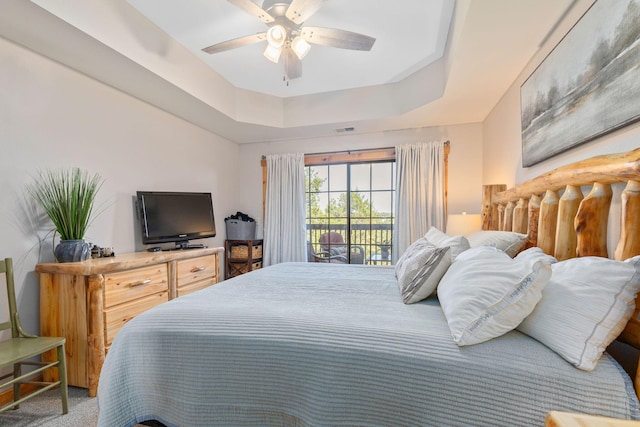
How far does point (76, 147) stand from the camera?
2.34 m

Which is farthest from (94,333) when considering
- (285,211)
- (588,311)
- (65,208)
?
(285,211)

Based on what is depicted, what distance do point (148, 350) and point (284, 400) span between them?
0.63m

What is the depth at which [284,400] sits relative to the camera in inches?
41.4

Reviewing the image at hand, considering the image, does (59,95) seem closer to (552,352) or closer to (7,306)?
(7,306)

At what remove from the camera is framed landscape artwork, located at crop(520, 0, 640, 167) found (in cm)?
116

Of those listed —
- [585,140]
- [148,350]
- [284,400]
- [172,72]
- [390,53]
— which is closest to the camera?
[284,400]

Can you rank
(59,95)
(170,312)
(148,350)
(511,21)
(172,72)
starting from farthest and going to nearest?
(172,72) → (59,95) → (511,21) → (170,312) → (148,350)

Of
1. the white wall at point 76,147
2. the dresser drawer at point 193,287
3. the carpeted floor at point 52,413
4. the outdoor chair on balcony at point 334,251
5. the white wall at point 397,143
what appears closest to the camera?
the carpeted floor at point 52,413

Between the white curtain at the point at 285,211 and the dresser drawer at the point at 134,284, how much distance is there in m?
1.89

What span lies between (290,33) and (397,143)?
91.3 inches

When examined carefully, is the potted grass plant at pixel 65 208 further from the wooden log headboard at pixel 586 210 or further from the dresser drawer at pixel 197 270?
the wooden log headboard at pixel 586 210

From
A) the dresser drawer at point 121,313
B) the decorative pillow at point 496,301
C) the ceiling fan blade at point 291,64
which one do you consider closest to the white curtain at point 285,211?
the ceiling fan blade at point 291,64

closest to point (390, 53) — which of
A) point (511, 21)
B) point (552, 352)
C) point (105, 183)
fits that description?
point (511, 21)

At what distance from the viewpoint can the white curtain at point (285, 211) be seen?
4.29 m
